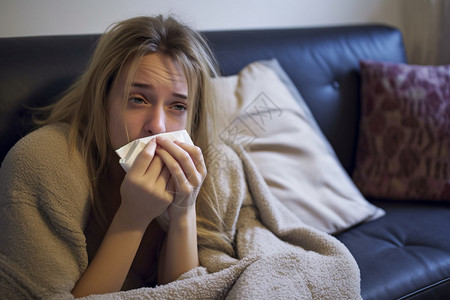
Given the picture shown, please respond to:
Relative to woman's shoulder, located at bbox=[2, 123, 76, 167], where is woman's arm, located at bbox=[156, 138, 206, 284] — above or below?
below

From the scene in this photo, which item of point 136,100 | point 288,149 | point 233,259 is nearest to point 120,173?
point 136,100

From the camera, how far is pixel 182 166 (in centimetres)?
90

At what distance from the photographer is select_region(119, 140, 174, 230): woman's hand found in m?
0.86

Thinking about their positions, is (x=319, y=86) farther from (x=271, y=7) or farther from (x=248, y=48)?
(x=271, y=7)

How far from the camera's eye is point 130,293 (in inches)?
33.8

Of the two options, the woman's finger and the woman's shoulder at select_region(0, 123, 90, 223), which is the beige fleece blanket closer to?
the woman's shoulder at select_region(0, 123, 90, 223)

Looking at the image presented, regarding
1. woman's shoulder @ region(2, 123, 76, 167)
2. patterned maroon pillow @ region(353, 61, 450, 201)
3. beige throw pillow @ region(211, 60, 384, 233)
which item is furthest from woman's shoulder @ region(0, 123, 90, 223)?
patterned maroon pillow @ region(353, 61, 450, 201)

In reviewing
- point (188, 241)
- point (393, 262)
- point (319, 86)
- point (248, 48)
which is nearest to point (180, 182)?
point (188, 241)

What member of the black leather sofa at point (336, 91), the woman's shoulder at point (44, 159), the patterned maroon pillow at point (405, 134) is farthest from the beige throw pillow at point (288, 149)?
the woman's shoulder at point (44, 159)

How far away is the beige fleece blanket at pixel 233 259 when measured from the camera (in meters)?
0.84

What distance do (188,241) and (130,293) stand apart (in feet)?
0.60

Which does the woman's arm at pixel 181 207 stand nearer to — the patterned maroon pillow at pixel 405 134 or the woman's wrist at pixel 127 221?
the woman's wrist at pixel 127 221

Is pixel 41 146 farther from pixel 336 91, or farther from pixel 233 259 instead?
pixel 336 91

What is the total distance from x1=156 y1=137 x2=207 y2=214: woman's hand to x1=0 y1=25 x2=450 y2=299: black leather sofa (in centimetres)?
45
